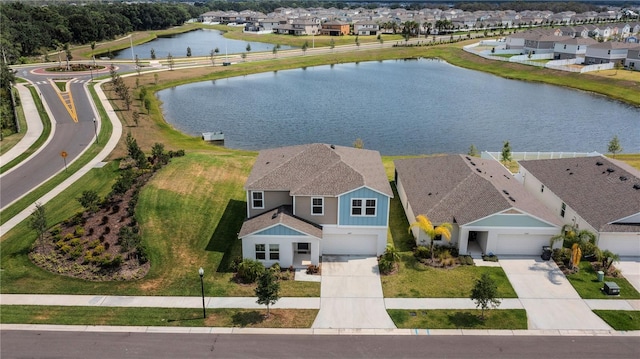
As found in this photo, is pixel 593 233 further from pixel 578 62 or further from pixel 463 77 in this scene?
pixel 578 62

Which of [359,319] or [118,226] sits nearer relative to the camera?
[359,319]

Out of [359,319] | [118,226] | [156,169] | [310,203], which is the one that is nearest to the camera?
[359,319]

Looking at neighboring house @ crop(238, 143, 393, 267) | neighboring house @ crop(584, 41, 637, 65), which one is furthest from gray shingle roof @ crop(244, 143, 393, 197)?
neighboring house @ crop(584, 41, 637, 65)

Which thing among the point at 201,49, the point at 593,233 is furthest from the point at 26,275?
the point at 201,49

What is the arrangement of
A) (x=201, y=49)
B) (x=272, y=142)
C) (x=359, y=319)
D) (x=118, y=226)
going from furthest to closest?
(x=201, y=49) < (x=272, y=142) < (x=118, y=226) < (x=359, y=319)

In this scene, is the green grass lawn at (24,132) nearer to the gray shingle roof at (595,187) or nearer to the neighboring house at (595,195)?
the neighboring house at (595,195)

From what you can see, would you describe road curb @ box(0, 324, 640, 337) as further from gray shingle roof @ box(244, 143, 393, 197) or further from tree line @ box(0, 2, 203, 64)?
tree line @ box(0, 2, 203, 64)

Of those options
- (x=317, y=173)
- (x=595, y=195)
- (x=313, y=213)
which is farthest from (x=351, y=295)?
(x=595, y=195)
